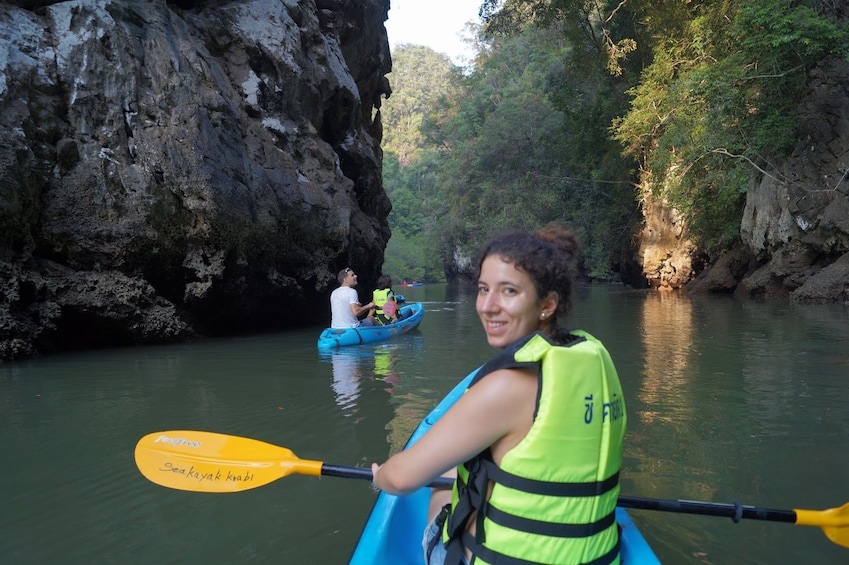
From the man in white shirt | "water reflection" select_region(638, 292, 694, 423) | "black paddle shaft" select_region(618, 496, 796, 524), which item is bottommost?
"water reflection" select_region(638, 292, 694, 423)

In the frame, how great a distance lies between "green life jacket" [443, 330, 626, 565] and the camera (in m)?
1.51

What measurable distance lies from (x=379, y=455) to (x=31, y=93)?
7.32 meters

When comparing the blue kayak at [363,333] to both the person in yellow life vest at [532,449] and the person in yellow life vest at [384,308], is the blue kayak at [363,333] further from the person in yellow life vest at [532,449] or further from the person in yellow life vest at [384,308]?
the person in yellow life vest at [532,449]

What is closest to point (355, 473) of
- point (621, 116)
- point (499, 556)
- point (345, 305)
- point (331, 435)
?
point (499, 556)

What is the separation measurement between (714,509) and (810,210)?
1378cm

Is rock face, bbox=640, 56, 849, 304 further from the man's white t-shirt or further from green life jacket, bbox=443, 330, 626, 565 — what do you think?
green life jacket, bbox=443, 330, 626, 565

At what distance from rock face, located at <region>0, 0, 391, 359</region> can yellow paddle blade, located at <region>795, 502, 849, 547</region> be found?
8.05 m

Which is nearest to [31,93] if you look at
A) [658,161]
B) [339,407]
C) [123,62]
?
[123,62]

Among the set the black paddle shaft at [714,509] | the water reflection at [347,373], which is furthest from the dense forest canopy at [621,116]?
the water reflection at [347,373]

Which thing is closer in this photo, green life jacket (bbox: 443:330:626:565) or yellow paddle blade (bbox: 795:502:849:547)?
green life jacket (bbox: 443:330:626:565)

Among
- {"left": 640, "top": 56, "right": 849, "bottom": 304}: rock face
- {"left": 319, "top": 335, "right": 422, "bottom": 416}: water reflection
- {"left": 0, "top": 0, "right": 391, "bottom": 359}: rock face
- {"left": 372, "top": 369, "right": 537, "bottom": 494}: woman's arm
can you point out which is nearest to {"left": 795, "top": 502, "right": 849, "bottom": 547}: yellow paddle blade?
{"left": 372, "top": 369, "right": 537, "bottom": 494}: woman's arm

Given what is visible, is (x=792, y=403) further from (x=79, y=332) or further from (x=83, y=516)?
(x=79, y=332)

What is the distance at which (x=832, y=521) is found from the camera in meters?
2.30

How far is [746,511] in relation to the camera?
2.18 metres
